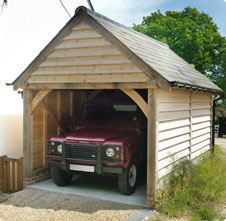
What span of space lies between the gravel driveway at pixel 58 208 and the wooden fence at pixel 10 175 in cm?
136

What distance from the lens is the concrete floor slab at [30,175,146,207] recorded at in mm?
7977

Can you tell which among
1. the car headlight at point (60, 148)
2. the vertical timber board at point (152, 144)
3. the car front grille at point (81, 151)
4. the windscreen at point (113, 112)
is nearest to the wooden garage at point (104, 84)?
the vertical timber board at point (152, 144)

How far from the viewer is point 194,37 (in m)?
34.4

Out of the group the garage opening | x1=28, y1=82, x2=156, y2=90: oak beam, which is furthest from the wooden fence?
x1=28, y1=82, x2=156, y2=90: oak beam

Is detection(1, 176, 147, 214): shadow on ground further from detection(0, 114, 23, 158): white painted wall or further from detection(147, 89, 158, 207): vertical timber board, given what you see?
detection(0, 114, 23, 158): white painted wall

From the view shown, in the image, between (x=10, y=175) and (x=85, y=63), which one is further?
(x=10, y=175)

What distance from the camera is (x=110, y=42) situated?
7.85 metres

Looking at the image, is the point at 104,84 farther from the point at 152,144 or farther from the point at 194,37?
the point at 194,37

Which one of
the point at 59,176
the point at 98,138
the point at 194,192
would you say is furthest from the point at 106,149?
the point at 194,192

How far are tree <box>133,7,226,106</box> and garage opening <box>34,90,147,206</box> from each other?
23.4 m

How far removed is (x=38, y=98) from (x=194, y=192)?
429cm

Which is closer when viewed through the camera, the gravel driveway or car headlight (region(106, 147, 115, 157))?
the gravel driveway

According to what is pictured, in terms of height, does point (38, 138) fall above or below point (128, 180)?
above

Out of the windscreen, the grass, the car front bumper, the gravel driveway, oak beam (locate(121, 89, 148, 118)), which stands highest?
oak beam (locate(121, 89, 148, 118))
